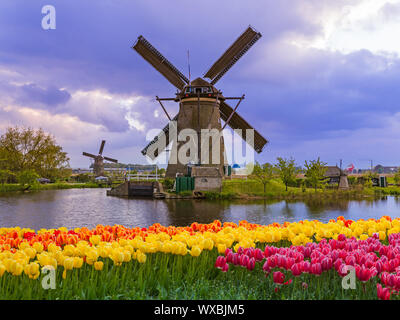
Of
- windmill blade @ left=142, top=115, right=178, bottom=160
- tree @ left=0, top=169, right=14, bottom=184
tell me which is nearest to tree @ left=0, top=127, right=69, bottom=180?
tree @ left=0, top=169, right=14, bottom=184

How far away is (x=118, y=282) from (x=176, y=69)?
2825cm

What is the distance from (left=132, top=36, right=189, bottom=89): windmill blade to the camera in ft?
97.7

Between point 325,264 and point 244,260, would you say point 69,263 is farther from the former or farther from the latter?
point 325,264

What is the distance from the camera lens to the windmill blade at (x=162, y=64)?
29781 millimetres

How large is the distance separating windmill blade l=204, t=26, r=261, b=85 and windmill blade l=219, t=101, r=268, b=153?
290 cm

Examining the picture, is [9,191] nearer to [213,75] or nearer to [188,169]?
[188,169]

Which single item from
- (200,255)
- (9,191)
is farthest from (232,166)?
(200,255)

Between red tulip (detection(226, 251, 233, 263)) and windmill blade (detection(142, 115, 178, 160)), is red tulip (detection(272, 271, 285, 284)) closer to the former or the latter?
red tulip (detection(226, 251, 233, 263))

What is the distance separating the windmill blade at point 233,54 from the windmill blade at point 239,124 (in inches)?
114

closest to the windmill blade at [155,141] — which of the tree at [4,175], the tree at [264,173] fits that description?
the tree at [264,173]

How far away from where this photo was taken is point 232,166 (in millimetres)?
33125

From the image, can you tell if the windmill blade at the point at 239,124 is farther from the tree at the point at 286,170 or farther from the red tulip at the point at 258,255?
the red tulip at the point at 258,255

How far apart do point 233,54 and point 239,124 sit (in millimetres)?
6178
